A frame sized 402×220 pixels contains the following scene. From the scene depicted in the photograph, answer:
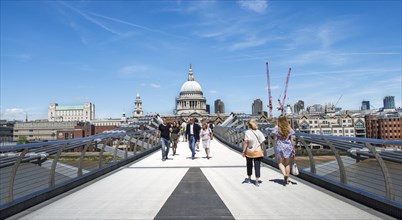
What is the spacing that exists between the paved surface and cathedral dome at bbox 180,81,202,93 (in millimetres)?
170270

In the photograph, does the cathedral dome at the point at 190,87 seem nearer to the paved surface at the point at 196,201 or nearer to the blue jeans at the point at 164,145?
the blue jeans at the point at 164,145

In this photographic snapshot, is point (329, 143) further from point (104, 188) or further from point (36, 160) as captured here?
point (36, 160)

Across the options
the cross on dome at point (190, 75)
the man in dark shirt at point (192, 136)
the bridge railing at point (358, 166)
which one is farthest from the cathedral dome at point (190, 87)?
the bridge railing at point (358, 166)

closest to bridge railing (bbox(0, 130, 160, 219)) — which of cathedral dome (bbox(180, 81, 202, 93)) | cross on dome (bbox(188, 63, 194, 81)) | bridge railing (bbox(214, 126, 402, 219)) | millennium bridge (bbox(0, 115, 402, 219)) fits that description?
millennium bridge (bbox(0, 115, 402, 219))

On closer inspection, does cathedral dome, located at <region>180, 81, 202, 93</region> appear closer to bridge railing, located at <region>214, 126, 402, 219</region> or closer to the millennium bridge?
the millennium bridge

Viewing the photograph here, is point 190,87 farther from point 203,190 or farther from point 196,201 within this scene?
point 196,201

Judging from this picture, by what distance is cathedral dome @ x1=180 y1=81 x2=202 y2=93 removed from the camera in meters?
181

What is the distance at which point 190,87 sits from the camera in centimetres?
18150

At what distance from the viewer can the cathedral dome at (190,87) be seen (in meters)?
181

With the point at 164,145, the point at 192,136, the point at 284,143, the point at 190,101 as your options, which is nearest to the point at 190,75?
the point at 190,101

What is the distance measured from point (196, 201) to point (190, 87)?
175 metres

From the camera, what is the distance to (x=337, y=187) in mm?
7488

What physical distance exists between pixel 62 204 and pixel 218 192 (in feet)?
9.83

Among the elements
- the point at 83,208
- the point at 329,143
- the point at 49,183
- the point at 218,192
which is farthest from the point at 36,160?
the point at 329,143
